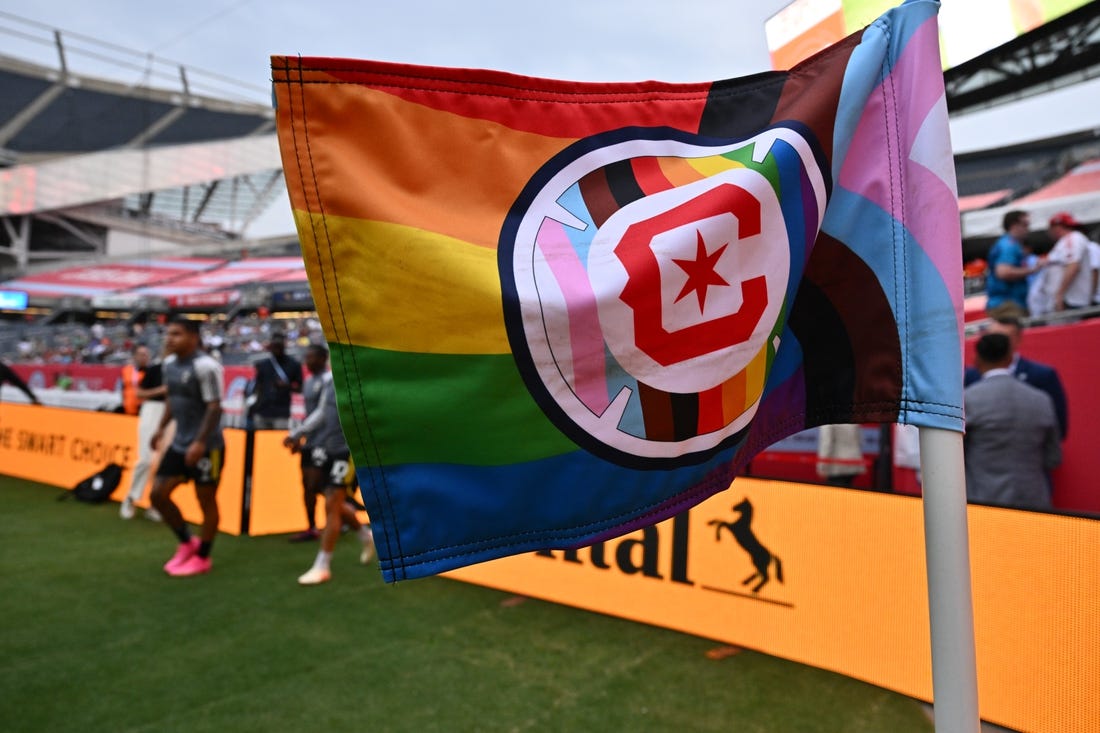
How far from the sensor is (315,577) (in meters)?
5.59

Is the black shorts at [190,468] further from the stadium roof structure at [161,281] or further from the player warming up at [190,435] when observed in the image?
the stadium roof structure at [161,281]

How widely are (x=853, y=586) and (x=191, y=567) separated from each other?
4905 millimetres

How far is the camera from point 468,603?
504cm

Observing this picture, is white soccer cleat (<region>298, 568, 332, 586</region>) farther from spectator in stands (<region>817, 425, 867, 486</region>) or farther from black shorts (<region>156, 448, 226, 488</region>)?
spectator in stands (<region>817, 425, 867, 486</region>)

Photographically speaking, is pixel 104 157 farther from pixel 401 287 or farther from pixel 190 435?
pixel 401 287

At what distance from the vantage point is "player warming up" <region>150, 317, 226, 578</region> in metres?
5.85

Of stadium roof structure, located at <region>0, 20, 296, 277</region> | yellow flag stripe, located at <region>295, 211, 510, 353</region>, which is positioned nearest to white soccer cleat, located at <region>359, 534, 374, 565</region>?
yellow flag stripe, located at <region>295, 211, 510, 353</region>

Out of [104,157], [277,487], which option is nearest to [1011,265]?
[277,487]

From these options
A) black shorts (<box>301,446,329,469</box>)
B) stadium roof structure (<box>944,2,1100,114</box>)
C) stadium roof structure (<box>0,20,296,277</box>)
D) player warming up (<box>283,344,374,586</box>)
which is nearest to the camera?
player warming up (<box>283,344,374,586</box>)

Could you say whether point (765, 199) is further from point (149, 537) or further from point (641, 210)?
point (149, 537)

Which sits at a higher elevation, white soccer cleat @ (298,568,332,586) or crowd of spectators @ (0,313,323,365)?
crowd of spectators @ (0,313,323,365)

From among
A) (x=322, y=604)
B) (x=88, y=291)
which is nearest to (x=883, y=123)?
(x=322, y=604)

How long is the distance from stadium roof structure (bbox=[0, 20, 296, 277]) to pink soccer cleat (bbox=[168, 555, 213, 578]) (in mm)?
41812

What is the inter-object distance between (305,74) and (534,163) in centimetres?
49
